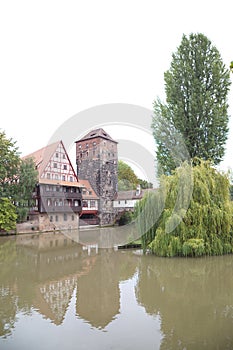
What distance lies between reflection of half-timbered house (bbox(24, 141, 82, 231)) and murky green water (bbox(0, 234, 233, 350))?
14513 mm

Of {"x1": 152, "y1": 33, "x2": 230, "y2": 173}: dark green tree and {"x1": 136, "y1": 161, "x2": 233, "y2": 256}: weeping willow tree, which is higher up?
{"x1": 152, "y1": 33, "x2": 230, "y2": 173}: dark green tree

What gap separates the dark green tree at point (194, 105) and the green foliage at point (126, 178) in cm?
2100

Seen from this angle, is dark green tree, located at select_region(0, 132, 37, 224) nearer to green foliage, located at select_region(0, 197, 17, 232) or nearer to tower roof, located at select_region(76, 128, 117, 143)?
green foliage, located at select_region(0, 197, 17, 232)

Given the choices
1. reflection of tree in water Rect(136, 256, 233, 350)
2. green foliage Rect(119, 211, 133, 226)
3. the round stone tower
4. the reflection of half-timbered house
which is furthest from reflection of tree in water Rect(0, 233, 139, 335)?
the round stone tower

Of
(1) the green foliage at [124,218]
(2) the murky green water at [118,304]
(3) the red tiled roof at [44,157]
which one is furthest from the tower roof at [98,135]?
(2) the murky green water at [118,304]

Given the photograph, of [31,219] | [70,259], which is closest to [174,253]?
[70,259]

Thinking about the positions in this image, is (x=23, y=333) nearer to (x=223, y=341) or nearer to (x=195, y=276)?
(x=223, y=341)

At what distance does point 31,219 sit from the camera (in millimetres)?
26047

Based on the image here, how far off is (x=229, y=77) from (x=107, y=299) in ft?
48.2

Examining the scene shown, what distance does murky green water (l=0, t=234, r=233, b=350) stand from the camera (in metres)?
4.89

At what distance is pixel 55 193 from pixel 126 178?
17.3 m

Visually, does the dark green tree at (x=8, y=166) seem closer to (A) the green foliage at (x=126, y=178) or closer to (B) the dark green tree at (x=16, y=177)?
(B) the dark green tree at (x=16, y=177)

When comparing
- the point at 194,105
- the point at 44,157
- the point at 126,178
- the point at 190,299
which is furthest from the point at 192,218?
the point at 126,178

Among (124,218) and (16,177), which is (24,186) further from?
(124,218)
